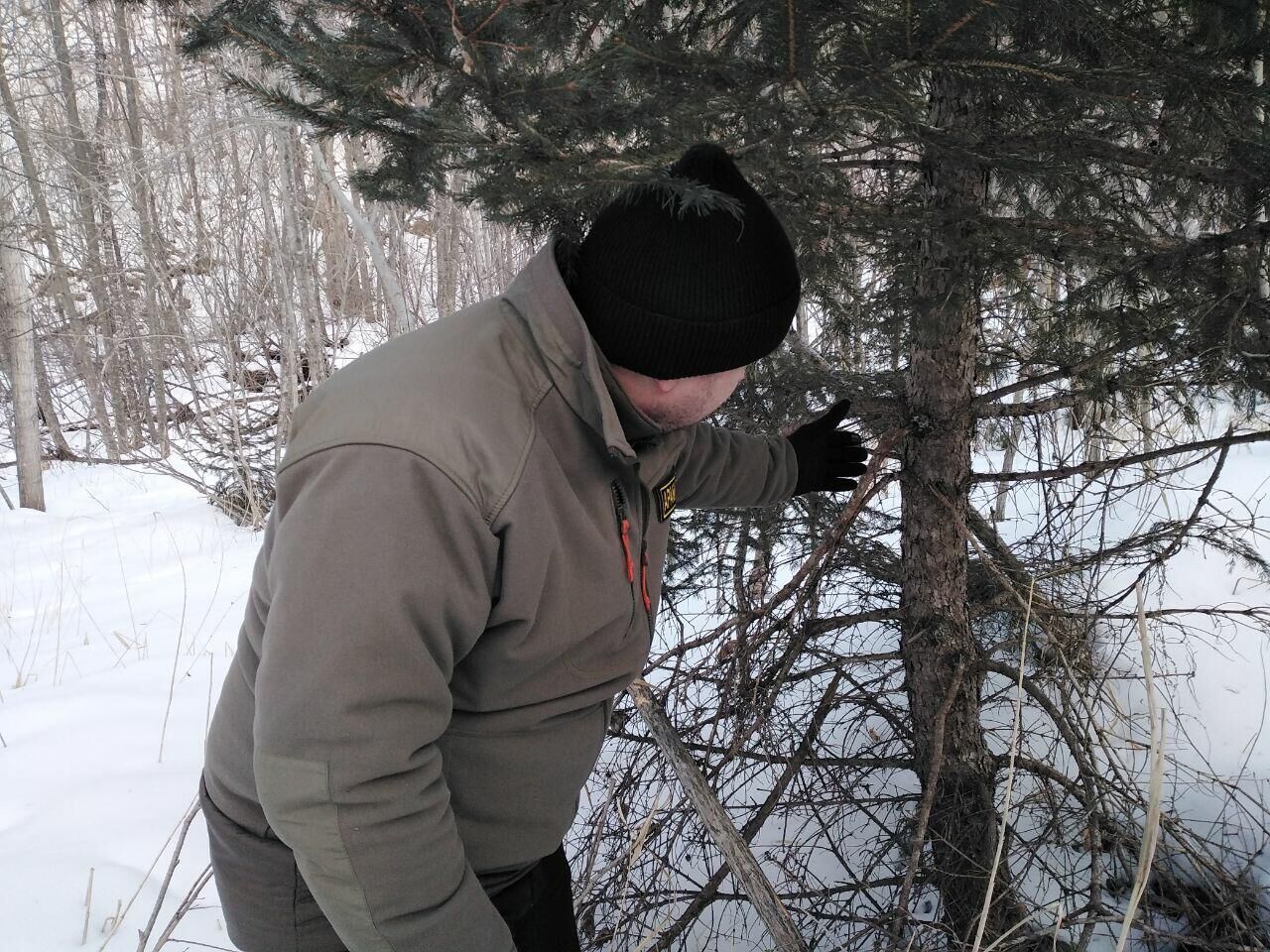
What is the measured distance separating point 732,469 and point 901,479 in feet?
2.54

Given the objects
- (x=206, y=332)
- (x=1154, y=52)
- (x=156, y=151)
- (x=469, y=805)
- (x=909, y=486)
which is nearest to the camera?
(x=469, y=805)

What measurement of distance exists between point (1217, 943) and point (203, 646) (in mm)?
4572

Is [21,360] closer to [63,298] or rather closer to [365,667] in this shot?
[63,298]

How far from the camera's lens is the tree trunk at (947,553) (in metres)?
2.23

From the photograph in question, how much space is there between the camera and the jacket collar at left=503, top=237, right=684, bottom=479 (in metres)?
1.27

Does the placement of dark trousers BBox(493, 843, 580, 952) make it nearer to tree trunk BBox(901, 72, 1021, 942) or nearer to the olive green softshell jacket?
the olive green softshell jacket

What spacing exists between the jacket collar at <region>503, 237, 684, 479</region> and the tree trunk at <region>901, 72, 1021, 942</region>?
3.82 feet

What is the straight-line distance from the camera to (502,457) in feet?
3.84

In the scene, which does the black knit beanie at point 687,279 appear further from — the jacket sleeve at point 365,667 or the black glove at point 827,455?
the black glove at point 827,455

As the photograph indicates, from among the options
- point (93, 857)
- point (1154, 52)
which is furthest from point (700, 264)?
point (93, 857)

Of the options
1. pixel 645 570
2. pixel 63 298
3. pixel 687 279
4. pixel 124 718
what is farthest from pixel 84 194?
pixel 687 279

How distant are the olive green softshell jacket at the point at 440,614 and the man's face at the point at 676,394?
5cm

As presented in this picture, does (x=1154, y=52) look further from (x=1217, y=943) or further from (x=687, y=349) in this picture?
(x=1217, y=943)

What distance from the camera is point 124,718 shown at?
3.66 meters
